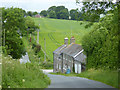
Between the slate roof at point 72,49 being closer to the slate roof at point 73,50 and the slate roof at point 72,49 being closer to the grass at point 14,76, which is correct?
the slate roof at point 73,50

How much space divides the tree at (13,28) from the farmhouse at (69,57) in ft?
14.6

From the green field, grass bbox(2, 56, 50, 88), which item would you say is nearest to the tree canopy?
the green field

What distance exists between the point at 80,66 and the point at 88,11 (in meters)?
19.7

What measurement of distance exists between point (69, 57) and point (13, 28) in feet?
28.4

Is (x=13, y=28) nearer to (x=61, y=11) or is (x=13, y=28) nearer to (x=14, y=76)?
(x=61, y=11)

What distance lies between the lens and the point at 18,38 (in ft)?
98.6

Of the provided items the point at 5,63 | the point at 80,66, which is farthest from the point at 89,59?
the point at 5,63

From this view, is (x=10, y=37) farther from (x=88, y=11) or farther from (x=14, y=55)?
(x=88, y=11)

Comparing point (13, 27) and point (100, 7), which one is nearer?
point (100, 7)

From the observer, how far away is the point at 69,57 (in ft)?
111

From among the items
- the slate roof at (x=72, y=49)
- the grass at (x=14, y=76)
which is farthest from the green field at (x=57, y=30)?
the grass at (x=14, y=76)

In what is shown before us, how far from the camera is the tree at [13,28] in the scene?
29391 millimetres

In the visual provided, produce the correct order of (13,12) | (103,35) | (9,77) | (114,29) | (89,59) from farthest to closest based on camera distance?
(13,12) → (89,59) → (103,35) → (114,29) → (9,77)

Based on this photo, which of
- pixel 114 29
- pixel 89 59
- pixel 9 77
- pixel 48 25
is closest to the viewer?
pixel 9 77
